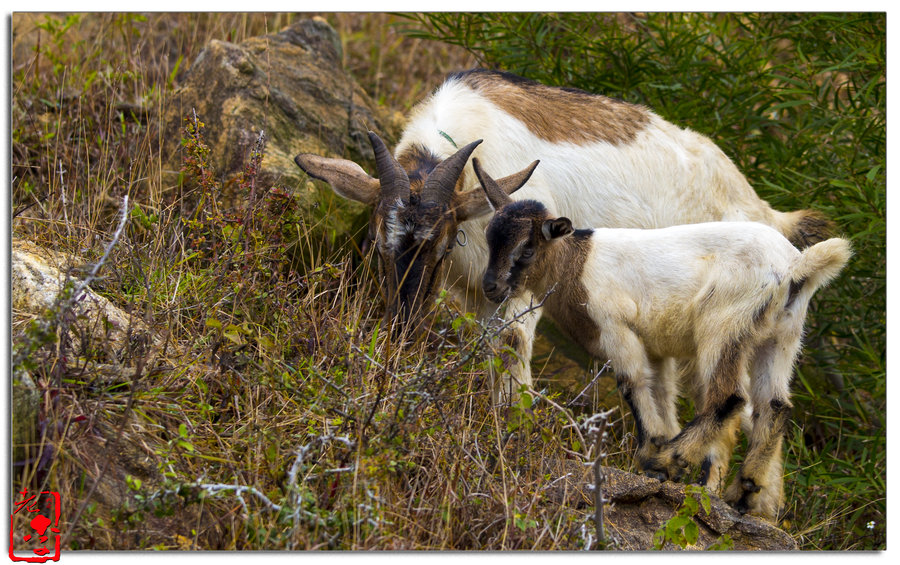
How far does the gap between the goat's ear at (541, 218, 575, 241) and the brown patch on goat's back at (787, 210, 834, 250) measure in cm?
195

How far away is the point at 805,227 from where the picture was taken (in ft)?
18.5

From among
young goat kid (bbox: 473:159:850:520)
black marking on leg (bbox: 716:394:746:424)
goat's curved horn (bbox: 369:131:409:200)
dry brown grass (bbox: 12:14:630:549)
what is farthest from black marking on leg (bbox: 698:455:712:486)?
goat's curved horn (bbox: 369:131:409:200)

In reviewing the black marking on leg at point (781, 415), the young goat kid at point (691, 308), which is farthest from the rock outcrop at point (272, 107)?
the black marking on leg at point (781, 415)

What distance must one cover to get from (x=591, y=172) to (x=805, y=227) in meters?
1.34

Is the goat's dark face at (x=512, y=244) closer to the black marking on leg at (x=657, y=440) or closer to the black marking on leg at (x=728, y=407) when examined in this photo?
the black marking on leg at (x=657, y=440)

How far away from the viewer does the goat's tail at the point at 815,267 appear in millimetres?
4047

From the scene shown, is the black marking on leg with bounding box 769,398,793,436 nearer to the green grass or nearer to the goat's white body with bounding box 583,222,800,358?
the goat's white body with bounding box 583,222,800,358

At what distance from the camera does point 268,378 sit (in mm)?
3834

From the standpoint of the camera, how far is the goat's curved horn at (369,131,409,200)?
4.67 metres

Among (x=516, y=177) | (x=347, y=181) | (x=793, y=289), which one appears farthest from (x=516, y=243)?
(x=793, y=289)

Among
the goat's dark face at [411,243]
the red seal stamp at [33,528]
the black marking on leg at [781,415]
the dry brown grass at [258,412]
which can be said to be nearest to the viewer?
the red seal stamp at [33,528]

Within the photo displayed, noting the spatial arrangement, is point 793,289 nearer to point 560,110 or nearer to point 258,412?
point 560,110

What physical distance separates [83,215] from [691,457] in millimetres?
3070
